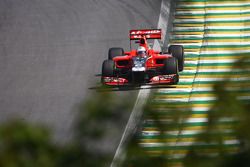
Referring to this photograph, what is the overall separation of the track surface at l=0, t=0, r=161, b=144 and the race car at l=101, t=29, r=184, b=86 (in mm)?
818

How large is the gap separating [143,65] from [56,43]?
5324mm

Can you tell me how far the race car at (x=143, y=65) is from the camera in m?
13.9

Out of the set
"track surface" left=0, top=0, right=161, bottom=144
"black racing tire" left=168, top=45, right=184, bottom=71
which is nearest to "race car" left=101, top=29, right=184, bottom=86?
"black racing tire" left=168, top=45, right=184, bottom=71

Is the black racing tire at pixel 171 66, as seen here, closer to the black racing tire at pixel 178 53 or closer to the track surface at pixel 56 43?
the black racing tire at pixel 178 53

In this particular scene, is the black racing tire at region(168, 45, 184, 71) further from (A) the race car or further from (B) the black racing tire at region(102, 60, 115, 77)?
(B) the black racing tire at region(102, 60, 115, 77)

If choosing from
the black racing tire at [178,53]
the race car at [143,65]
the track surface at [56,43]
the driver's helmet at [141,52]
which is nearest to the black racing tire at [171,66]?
the race car at [143,65]

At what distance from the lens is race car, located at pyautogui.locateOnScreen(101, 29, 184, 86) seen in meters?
13.9

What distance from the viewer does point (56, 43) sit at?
60.9 feet

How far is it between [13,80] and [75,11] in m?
5.96

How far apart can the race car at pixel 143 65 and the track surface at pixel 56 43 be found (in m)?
0.82

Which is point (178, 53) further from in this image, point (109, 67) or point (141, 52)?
point (109, 67)

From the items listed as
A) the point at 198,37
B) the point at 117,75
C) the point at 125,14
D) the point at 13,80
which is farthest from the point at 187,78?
the point at 125,14

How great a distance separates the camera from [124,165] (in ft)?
5.24

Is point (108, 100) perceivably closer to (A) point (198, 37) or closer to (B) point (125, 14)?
(A) point (198, 37)
